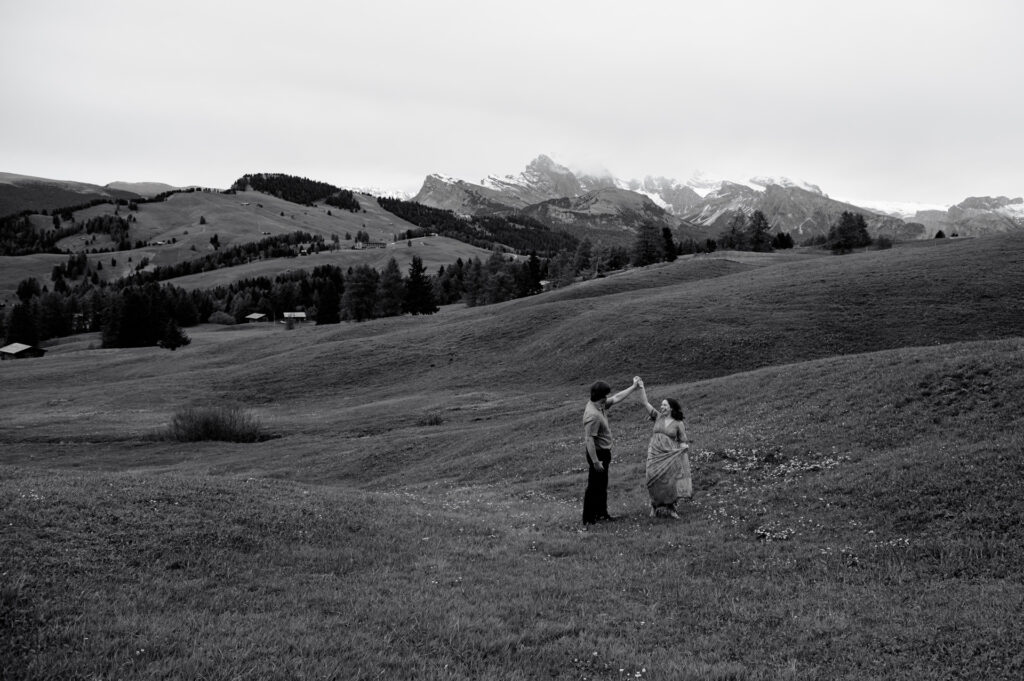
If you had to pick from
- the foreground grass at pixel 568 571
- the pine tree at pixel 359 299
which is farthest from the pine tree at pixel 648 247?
the foreground grass at pixel 568 571

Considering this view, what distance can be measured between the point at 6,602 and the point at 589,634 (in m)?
8.97

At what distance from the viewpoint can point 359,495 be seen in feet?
66.0

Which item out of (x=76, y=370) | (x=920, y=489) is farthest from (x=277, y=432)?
(x=76, y=370)

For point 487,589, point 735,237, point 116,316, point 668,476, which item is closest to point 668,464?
point 668,476

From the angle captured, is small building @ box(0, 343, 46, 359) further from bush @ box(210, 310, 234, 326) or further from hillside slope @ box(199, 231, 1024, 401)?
hillside slope @ box(199, 231, 1024, 401)

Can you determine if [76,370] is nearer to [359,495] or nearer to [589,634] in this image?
[359,495]

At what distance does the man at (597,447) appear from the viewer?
17.1 meters

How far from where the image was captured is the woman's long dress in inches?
695

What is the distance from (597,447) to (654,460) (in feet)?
6.38

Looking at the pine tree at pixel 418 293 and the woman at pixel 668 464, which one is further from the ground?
the pine tree at pixel 418 293

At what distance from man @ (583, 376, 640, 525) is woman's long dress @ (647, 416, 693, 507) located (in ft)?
4.81

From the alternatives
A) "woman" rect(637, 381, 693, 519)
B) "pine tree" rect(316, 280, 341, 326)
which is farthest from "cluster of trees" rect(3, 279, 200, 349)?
"woman" rect(637, 381, 693, 519)

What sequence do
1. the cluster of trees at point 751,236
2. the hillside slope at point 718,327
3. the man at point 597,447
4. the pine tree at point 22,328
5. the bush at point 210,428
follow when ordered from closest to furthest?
the man at point 597,447, the bush at point 210,428, the hillside slope at point 718,327, the cluster of trees at point 751,236, the pine tree at point 22,328

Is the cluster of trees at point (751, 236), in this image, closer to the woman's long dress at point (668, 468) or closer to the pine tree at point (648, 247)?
the pine tree at point (648, 247)
